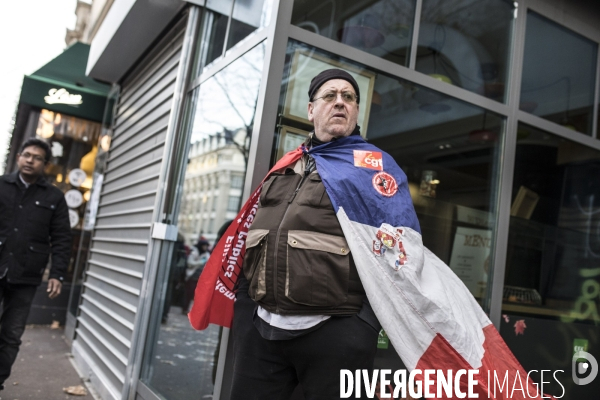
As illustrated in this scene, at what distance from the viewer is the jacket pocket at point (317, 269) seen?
84.2 inches

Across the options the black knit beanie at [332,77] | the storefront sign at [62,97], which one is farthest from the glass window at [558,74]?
the storefront sign at [62,97]

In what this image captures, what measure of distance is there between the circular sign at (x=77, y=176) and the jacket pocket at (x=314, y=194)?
7.63m

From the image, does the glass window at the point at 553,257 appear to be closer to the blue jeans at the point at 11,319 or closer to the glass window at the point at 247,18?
the glass window at the point at 247,18

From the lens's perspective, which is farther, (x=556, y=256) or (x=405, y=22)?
(x=556, y=256)

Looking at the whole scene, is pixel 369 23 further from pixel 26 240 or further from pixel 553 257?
pixel 26 240

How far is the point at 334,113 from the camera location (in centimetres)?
252

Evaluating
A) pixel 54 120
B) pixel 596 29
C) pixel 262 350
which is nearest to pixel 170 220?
pixel 262 350

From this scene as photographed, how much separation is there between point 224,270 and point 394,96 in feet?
6.33

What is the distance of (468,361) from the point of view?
2.14 metres

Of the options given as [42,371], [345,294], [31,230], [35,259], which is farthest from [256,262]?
[42,371]

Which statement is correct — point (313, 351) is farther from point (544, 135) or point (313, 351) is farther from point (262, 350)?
point (544, 135)

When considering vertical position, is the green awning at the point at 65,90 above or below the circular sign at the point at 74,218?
above

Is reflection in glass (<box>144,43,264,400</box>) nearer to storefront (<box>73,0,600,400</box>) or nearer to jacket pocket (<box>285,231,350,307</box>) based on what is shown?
storefront (<box>73,0,600,400</box>)

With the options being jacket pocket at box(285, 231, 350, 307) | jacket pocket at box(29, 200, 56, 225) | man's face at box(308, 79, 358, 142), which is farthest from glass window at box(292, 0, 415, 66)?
jacket pocket at box(29, 200, 56, 225)
